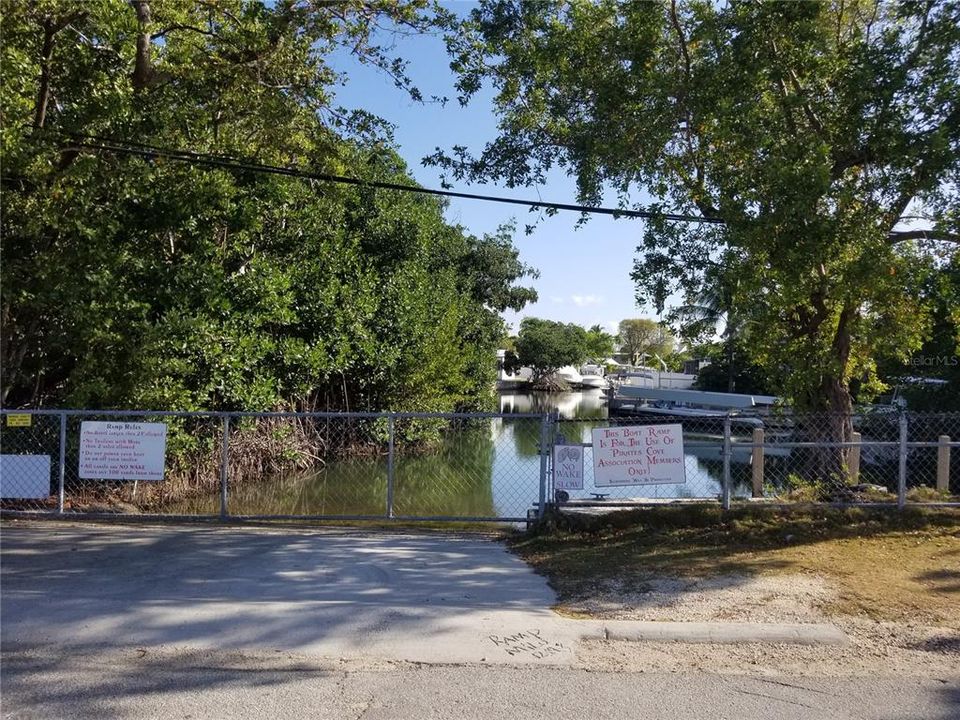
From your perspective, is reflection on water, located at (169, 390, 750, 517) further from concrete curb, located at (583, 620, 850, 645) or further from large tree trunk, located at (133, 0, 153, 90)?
large tree trunk, located at (133, 0, 153, 90)

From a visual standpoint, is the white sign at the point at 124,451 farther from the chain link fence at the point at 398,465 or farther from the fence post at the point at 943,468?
the fence post at the point at 943,468

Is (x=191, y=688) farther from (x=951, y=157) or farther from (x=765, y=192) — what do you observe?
(x=951, y=157)

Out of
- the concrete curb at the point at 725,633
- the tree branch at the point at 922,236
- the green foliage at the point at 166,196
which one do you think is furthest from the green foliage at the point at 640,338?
the concrete curb at the point at 725,633

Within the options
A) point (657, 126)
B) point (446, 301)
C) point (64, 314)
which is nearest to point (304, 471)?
point (64, 314)

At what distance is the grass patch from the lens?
6.88 metres

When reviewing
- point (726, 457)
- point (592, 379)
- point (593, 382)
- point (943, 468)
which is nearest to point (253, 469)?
point (726, 457)

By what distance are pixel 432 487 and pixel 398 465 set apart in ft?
14.1

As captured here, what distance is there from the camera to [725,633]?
5852 millimetres

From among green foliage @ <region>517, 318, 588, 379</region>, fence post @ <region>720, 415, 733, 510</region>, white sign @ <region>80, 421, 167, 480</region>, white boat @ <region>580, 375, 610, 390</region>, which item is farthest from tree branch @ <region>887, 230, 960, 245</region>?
white boat @ <region>580, 375, 610, 390</region>

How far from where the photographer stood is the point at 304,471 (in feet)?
64.3

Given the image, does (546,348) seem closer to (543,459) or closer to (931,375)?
(931,375)

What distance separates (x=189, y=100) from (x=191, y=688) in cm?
957

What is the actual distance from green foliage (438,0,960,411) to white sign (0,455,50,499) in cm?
674

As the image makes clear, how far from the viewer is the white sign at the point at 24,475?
9961 millimetres
